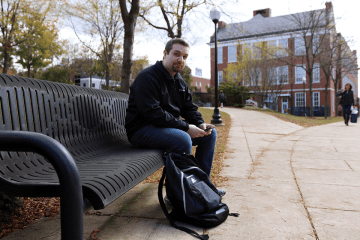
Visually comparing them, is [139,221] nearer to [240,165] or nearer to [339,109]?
[240,165]

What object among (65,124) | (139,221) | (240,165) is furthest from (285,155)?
(65,124)

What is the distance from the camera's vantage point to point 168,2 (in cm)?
1359

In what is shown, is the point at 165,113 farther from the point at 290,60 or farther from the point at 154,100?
the point at 290,60

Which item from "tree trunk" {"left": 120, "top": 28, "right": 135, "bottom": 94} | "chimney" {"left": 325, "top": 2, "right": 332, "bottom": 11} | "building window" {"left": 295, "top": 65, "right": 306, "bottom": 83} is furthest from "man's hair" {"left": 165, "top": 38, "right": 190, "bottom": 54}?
"building window" {"left": 295, "top": 65, "right": 306, "bottom": 83}

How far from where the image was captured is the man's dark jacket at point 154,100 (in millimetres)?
2771

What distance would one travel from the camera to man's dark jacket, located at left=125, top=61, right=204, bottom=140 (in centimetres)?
277

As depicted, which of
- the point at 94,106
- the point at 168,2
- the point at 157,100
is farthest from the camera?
the point at 168,2

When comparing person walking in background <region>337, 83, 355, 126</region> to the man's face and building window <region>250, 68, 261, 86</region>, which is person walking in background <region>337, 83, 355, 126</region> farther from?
building window <region>250, 68, 261, 86</region>

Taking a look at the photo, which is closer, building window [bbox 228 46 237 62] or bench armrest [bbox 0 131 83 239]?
bench armrest [bbox 0 131 83 239]

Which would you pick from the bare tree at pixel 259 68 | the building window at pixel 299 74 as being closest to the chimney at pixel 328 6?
the bare tree at pixel 259 68

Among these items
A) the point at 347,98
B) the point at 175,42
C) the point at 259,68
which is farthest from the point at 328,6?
the point at 175,42

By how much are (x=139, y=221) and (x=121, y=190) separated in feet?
2.58

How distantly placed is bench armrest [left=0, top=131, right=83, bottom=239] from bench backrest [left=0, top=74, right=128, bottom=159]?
773 millimetres

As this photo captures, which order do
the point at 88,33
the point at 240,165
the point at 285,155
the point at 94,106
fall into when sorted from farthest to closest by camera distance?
the point at 88,33, the point at 285,155, the point at 240,165, the point at 94,106
